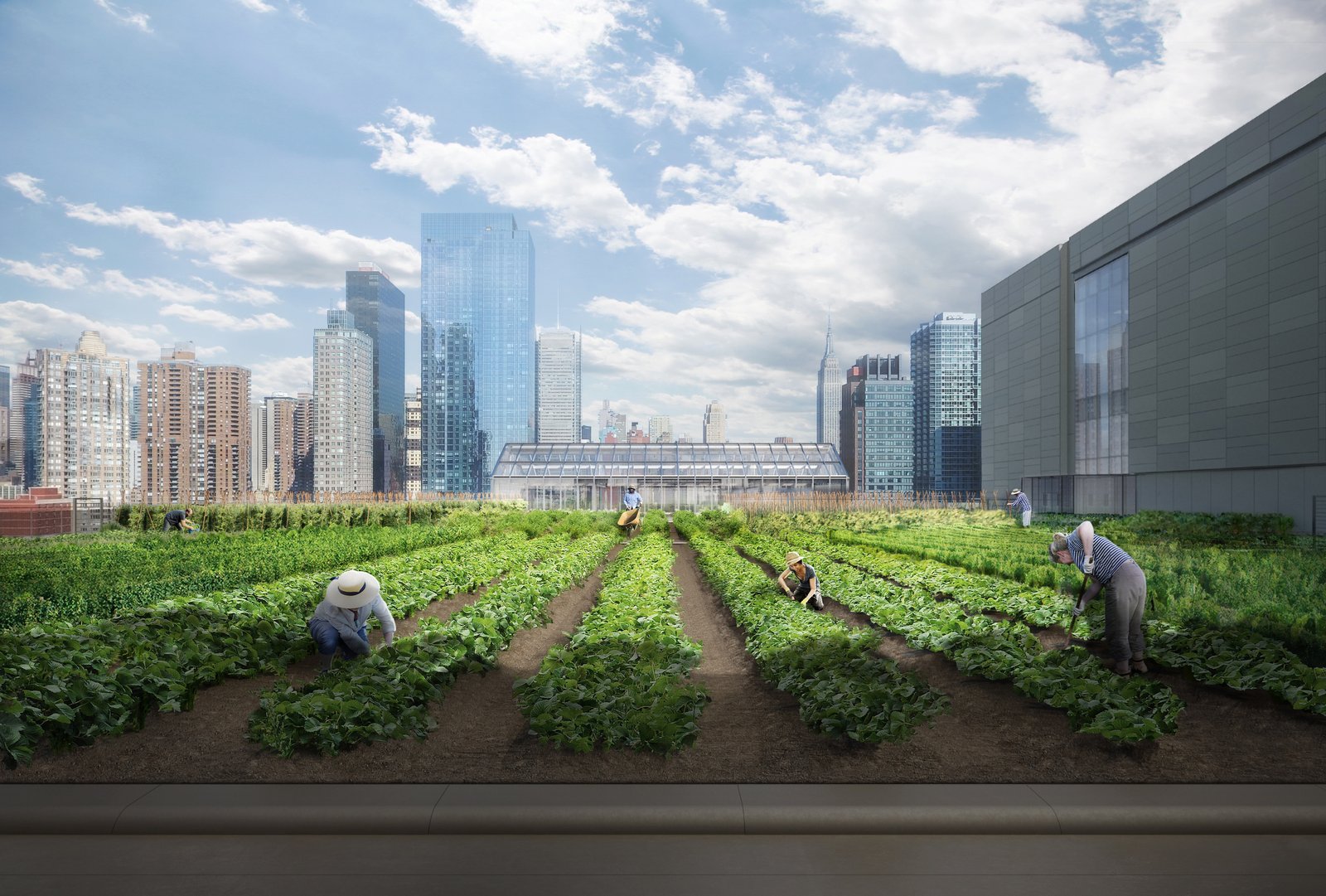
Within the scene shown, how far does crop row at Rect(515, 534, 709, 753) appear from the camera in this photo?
19.5ft

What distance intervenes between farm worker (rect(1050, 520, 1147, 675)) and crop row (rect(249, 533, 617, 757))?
265 inches

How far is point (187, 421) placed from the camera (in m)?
142

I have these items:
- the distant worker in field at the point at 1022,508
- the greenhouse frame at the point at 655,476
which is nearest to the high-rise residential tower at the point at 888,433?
the greenhouse frame at the point at 655,476

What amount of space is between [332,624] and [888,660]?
592 cm

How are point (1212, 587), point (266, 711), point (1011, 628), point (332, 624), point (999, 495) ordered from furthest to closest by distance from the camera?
point (999, 495)
point (1212, 587)
point (1011, 628)
point (332, 624)
point (266, 711)

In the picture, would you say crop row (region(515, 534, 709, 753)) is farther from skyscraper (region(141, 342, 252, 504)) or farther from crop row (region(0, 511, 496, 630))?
skyscraper (region(141, 342, 252, 504))

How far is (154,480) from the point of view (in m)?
135

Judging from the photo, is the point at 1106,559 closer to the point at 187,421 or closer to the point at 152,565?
the point at 152,565

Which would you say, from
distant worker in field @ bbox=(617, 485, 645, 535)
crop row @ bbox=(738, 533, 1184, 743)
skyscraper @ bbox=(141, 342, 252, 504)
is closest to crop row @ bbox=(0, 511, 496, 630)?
distant worker in field @ bbox=(617, 485, 645, 535)

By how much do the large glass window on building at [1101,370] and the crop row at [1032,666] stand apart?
29186 mm

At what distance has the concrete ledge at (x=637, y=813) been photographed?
4.88 m

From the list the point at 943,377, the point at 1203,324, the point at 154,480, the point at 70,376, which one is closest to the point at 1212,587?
the point at 1203,324

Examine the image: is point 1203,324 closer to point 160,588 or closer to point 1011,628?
point 1011,628

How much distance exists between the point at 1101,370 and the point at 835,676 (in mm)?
36755
